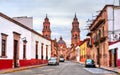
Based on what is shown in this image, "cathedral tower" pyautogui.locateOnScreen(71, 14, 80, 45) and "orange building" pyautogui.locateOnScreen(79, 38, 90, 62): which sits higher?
"cathedral tower" pyautogui.locateOnScreen(71, 14, 80, 45)

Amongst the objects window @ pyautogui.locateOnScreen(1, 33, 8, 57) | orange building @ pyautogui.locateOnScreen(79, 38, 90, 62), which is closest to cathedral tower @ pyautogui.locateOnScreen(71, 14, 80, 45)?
orange building @ pyautogui.locateOnScreen(79, 38, 90, 62)

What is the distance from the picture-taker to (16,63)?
4591cm

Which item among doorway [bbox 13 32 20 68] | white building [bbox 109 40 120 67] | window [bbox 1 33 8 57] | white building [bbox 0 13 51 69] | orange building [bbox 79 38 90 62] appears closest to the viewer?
window [bbox 1 33 8 57]

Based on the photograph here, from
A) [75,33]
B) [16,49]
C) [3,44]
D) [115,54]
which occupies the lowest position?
[115,54]

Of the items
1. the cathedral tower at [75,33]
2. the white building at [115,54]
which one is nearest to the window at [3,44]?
the white building at [115,54]

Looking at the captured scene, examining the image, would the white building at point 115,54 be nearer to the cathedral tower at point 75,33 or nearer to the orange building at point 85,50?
the orange building at point 85,50

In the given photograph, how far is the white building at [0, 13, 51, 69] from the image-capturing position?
39294 mm

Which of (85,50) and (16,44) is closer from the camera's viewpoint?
(16,44)

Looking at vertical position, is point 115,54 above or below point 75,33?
below

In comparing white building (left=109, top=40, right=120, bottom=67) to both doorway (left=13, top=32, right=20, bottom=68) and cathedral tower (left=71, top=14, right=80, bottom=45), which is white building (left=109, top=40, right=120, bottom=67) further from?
cathedral tower (left=71, top=14, right=80, bottom=45)

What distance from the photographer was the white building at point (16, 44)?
39294mm

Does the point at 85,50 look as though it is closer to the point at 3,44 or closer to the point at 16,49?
the point at 16,49

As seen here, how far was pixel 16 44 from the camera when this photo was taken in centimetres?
4697

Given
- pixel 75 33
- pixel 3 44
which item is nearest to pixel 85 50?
pixel 3 44
